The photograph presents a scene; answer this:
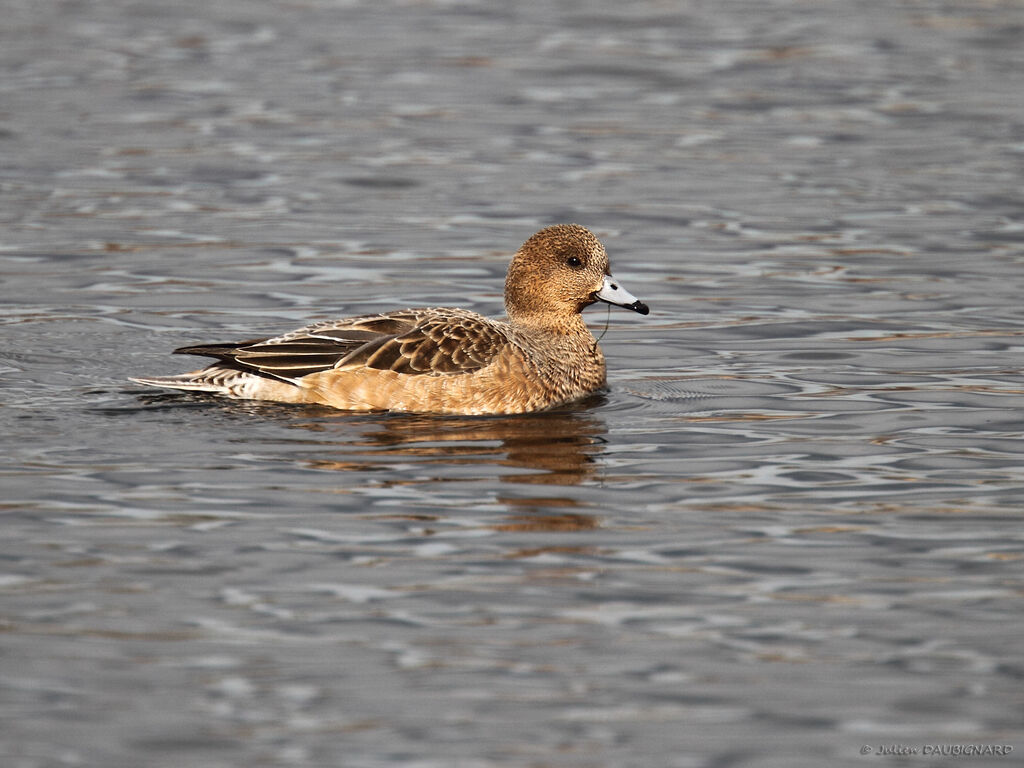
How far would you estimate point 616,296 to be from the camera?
10.7 meters

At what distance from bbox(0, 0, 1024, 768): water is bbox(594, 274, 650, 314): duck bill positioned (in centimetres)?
53

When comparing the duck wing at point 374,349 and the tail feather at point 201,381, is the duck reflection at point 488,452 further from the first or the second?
the tail feather at point 201,381

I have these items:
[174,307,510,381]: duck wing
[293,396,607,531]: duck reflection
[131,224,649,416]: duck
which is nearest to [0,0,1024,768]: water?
[293,396,607,531]: duck reflection

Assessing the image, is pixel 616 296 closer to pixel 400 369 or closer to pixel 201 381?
pixel 400 369

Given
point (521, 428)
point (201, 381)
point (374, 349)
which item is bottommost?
point (521, 428)

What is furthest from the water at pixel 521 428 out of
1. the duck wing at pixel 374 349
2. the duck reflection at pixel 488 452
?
the duck wing at pixel 374 349

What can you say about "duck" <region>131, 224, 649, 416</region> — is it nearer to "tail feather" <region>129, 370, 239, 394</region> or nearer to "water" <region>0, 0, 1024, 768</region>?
"tail feather" <region>129, 370, 239, 394</region>

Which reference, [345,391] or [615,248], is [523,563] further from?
[615,248]

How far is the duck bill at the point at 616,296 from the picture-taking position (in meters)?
10.6

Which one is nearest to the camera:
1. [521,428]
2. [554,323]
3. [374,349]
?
[521,428]

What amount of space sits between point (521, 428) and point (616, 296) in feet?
4.42

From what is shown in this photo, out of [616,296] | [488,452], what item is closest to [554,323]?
[616,296]

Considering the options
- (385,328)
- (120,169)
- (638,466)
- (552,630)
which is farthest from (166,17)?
(552,630)

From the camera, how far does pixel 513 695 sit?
5.99 meters
